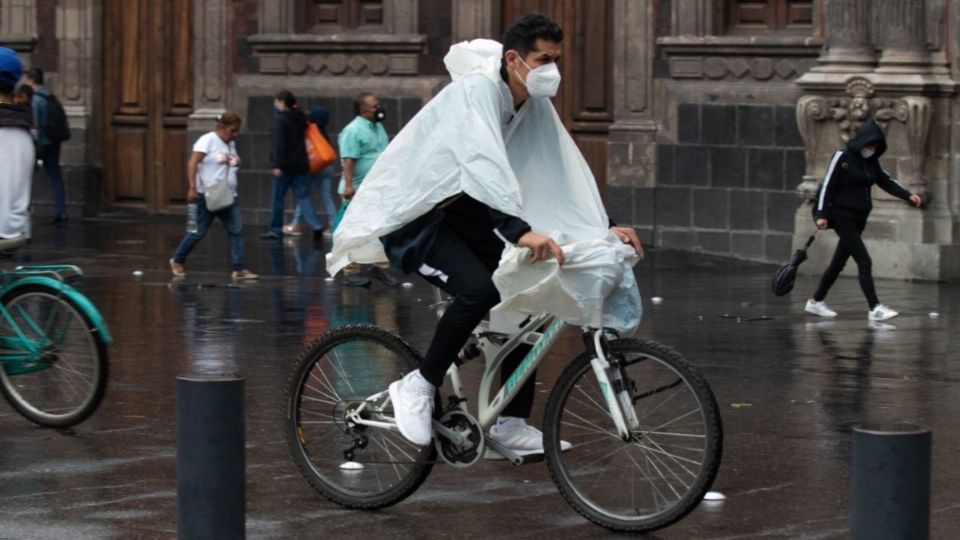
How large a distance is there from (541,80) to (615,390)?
1.09 m

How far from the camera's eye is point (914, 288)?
16344 mm

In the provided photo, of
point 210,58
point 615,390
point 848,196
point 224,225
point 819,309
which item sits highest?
point 210,58

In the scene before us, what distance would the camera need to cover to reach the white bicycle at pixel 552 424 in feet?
21.4

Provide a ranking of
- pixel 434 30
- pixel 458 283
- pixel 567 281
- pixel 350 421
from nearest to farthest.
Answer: pixel 567 281 → pixel 458 283 → pixel 350 421 → pixel 434 30

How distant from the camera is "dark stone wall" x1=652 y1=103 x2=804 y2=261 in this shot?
61.3ft

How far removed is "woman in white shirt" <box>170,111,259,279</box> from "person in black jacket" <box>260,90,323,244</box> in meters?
3.86

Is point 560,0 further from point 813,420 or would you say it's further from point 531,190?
point 531,190

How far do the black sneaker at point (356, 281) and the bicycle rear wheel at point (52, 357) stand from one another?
274 inches

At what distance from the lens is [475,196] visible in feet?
22.1

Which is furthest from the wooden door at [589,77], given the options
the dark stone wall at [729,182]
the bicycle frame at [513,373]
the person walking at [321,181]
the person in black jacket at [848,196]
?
the bicycle frame at [513,373]

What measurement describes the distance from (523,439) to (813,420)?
8.63ft

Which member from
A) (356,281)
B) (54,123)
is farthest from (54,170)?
(356,281)

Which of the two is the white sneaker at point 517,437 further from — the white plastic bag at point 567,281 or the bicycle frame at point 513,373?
the white plastic bag at point 567,281

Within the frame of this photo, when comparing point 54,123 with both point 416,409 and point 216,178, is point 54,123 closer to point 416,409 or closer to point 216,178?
point 216,178
